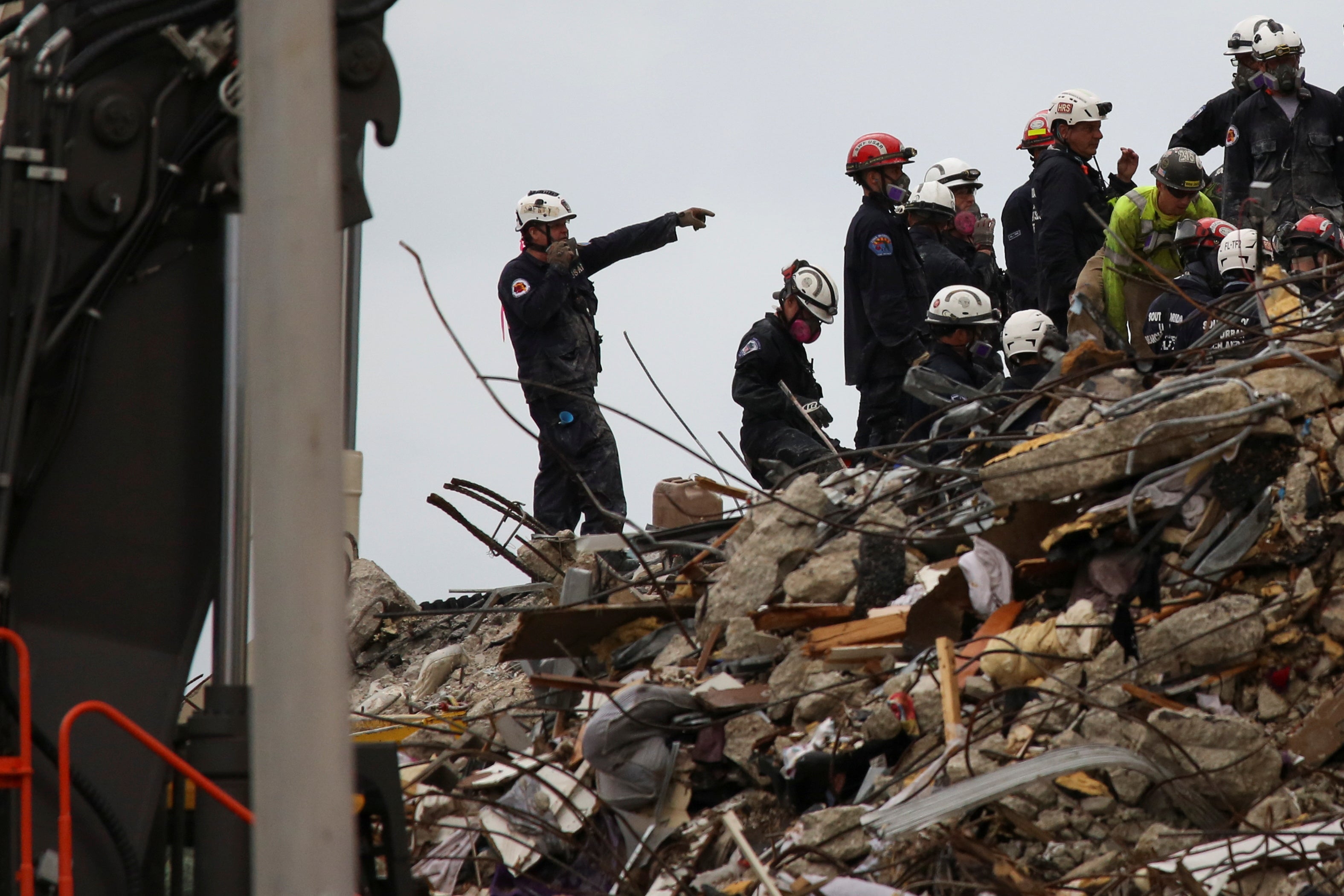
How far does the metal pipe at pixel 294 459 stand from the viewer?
208cm

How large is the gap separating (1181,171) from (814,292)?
240 centimetres

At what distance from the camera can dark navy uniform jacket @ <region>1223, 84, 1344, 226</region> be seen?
36.8 ft

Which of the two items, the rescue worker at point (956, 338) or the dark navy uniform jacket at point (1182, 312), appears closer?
the dark navy uniform jacket at point (1182, 312)

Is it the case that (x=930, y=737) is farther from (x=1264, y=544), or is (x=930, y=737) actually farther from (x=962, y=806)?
(x=1264, y=544)

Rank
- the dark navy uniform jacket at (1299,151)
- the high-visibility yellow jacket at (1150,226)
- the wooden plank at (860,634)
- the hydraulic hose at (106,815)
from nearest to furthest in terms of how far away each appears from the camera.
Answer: the hydraulic hose at (106,815)
the wooden plank at (860,634)
the high-visibility yellow jacket at (1150,226)
the dark navy uniform jacket at (1299,151)

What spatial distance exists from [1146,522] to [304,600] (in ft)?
13.2

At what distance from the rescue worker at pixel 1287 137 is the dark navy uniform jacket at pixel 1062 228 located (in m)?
1.28

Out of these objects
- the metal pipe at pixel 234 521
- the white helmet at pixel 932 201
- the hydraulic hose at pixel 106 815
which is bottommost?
the hydraulic hose at pixel 106 815

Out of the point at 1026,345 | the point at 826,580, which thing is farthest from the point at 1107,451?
the point at 1026,345

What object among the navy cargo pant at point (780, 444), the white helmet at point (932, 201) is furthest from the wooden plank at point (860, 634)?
the white helmet at point (932, 201)

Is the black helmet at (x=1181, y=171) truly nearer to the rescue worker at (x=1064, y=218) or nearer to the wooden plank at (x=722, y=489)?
the rescue worker at (x=1064, y=218)

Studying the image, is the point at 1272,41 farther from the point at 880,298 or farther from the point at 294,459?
the point at 294,459

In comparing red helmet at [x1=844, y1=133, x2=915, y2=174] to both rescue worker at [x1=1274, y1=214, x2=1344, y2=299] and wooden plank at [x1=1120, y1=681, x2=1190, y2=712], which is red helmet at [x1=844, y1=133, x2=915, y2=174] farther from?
wooden plank at [x1=1120, y1=681, x2=1190, y2=712]

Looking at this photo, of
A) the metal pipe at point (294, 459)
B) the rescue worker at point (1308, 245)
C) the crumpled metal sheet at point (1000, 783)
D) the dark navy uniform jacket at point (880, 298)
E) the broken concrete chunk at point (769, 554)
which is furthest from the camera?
the dark navy uniform jacket at point (880, 298)
